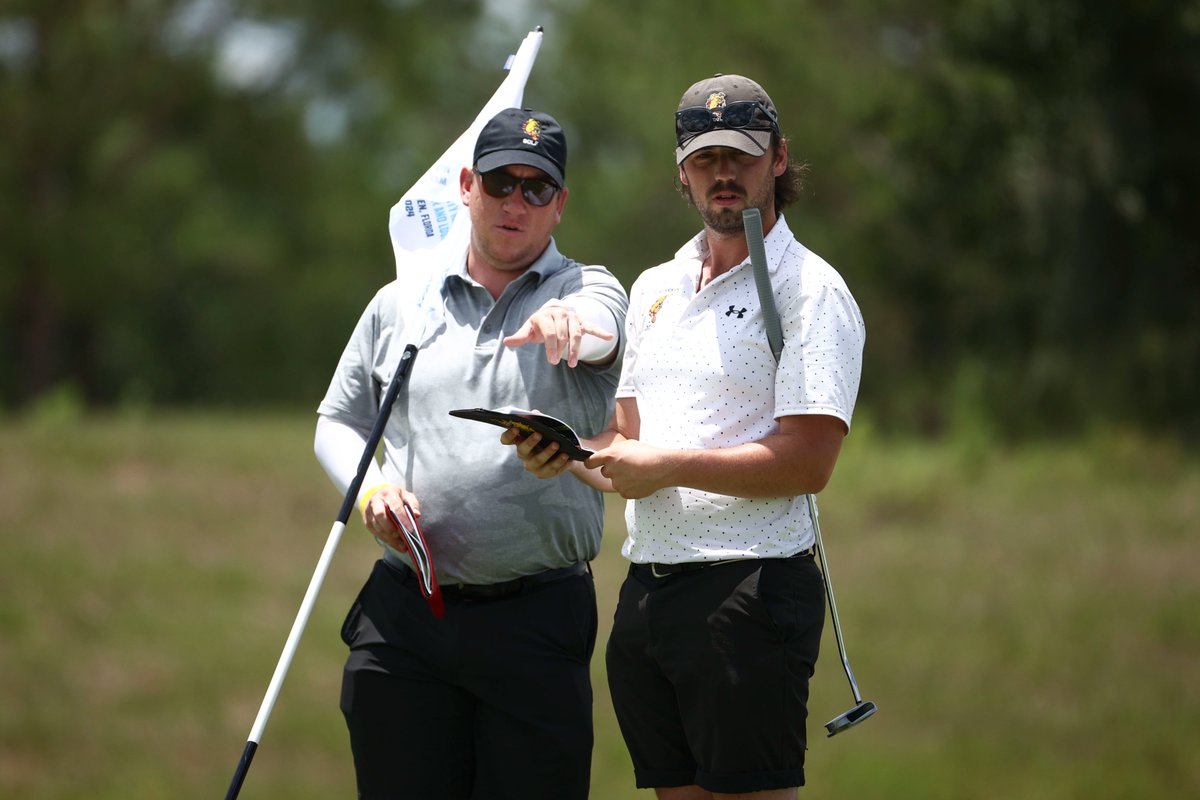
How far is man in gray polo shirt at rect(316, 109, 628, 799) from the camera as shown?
3.12 m

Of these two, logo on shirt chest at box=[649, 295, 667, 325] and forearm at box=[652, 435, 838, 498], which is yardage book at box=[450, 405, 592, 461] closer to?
forearm at box=[652, 435, 838, 498]

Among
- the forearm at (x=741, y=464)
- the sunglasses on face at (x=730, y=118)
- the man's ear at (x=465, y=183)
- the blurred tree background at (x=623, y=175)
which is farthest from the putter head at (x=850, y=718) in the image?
the blurred tree background at (x=623, y=175)

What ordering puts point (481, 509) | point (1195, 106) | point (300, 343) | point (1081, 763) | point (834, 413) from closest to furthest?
point (834, 413) < point (481, 509) < point (1195, 106) < point (1081, 763) < point (300, 343)

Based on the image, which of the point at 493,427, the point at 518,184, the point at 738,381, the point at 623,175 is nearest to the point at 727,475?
the point at 738,381

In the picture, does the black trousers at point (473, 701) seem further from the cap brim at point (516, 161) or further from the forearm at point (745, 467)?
the cap brim at point (516, 161)

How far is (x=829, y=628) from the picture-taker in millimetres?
10797

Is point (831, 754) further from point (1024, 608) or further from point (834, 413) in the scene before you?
point (834, 413)

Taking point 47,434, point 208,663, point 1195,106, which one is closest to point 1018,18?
point 1195,106

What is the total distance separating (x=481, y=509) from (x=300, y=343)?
23220 millimetres

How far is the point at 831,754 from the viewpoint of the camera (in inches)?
360

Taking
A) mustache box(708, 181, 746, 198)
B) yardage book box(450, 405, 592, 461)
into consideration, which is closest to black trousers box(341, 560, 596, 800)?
yardage book box(450, 405, 592, 461)

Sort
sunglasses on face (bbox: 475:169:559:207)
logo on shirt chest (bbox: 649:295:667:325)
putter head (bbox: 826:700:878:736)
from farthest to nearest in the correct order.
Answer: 1. sunglasses on face (bbox: 475:169:559:207)
2. logo on shirt chest (bbox: 649:295:667:325)
3. putter head (bbox: 826:700:878:736)

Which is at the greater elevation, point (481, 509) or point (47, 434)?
point (47, 434)

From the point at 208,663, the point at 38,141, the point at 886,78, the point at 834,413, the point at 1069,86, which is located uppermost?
the point at 38,141
